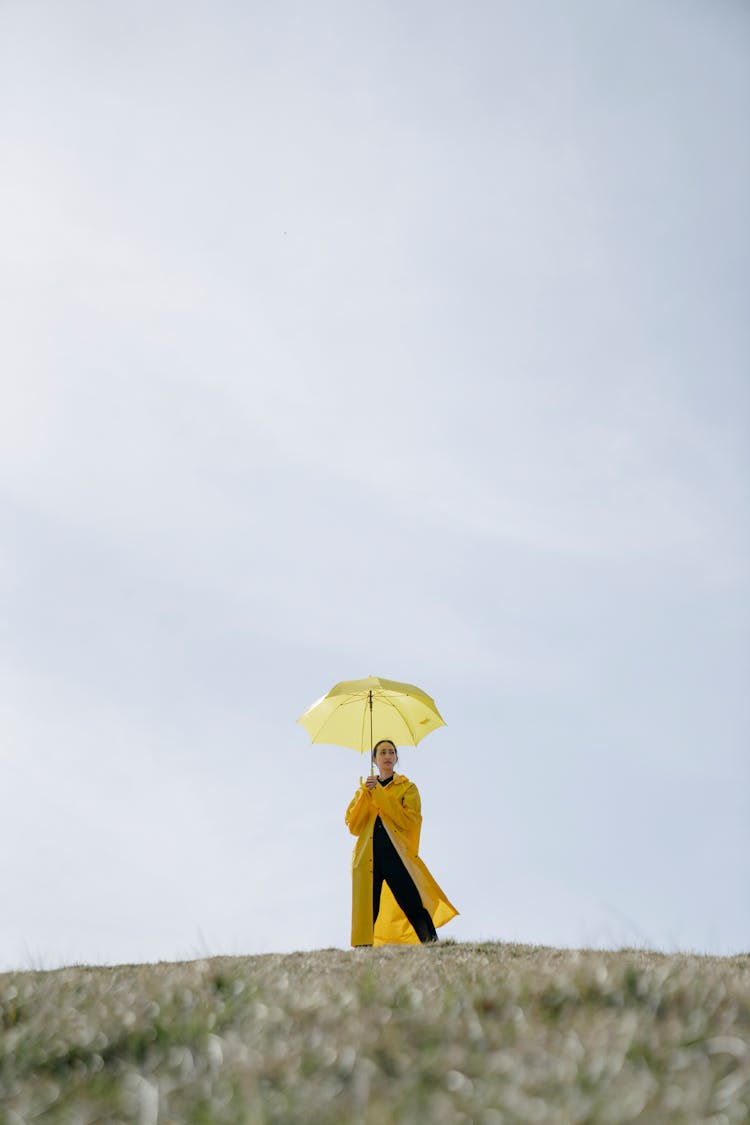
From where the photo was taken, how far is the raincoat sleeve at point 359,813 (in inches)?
479

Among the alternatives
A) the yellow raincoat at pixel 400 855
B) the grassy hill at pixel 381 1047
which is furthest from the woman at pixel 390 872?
the grassy hill at pixel 381 1047

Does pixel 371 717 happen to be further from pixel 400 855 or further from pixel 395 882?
pixel 395 882

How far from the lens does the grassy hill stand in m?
3.80

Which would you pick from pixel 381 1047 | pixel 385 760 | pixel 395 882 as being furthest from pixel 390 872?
pixel 381 1047

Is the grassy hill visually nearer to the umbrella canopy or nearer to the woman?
the woman

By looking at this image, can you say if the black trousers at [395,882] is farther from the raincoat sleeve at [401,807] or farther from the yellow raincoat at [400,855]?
the raincoat sleeve at [401,807]

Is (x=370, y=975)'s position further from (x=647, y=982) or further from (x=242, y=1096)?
(x=242, y=1096)

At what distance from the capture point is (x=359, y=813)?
1214 cm

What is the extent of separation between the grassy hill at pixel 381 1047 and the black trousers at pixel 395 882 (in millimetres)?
5523

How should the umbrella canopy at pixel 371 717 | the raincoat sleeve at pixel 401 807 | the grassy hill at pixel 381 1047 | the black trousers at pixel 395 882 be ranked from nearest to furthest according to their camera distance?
the grassy hill at pixel 381 1047, the black trousers at pixel 395 882, the raincoat sleeve at pixel 401 807, the umbrella canopy at pixel 371 717

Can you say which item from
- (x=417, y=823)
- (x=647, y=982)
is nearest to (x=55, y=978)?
(x=647, y=982)

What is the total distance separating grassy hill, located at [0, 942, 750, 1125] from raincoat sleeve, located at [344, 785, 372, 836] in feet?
18.7

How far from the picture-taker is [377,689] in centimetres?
1260

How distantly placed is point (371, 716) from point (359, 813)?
1.23 meters
